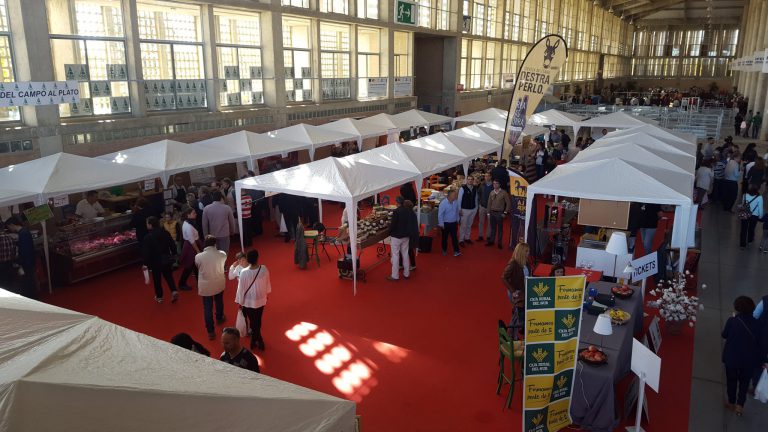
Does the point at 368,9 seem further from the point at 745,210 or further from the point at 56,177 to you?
the point at 745,210

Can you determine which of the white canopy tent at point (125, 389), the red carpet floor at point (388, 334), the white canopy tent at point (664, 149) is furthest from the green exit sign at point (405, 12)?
the white canopy tent at point (125, 389)

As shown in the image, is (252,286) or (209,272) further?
(209,272)

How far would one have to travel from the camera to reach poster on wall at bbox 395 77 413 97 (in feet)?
85.3

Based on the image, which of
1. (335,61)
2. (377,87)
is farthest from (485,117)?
(335,61)

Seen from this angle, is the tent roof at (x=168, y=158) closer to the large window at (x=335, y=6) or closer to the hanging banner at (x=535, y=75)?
the hanging banner at (x=535, y=75)

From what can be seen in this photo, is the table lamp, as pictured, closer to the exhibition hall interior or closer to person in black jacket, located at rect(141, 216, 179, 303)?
the exhibition hall interior

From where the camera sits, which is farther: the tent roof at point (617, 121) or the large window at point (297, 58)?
the large window at point (297, 58)

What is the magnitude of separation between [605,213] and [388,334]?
170 inches

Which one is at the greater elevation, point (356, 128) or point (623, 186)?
point (356, 128)

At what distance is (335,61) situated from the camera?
22.7 meters

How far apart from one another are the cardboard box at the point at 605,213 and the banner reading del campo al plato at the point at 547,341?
461 centimetres

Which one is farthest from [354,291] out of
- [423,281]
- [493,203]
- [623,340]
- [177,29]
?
[177,29]

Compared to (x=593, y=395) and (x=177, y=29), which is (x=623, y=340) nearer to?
(x=593, y=395)

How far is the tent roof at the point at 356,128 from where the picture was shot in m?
17.7
